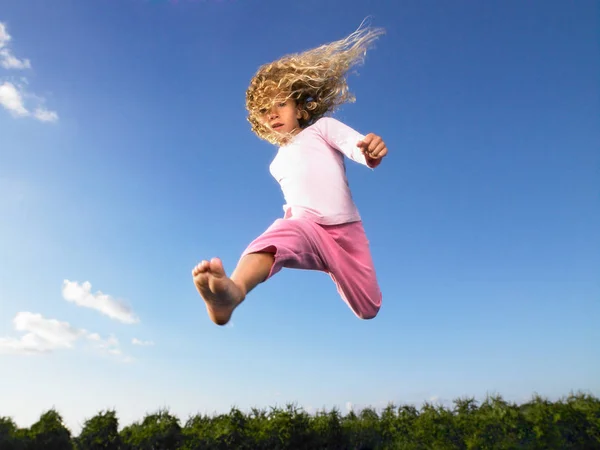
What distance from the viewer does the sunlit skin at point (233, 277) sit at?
234cm

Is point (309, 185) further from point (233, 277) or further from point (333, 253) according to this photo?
point (233, 277)

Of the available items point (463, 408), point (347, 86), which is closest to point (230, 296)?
point (347, 86)

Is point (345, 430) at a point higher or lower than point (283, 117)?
lower

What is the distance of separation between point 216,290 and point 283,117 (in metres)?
1.84

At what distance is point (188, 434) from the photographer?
763cm

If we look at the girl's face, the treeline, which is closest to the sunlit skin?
the girl's face

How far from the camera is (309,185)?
3.44m

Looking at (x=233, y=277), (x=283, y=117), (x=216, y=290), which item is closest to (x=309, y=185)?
(x=283, y=117)

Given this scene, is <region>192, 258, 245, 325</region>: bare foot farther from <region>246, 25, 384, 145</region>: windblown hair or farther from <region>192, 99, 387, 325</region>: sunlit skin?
<region>246, 25, 384, 145</region>: windblown hair

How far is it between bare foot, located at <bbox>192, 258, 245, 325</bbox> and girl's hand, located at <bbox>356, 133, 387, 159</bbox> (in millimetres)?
1170

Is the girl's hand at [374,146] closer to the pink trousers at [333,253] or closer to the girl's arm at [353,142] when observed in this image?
the girl's arm at [353,142]

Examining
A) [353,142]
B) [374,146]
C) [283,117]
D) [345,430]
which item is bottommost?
[345,430]

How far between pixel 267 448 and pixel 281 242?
5888 millimetres

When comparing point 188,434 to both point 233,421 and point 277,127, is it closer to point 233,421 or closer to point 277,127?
point 233,421
